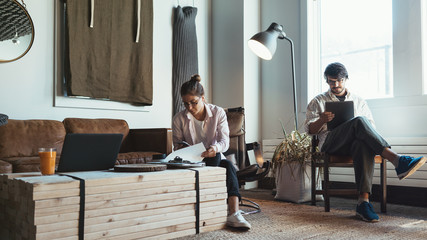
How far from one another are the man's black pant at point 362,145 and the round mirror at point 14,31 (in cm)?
262

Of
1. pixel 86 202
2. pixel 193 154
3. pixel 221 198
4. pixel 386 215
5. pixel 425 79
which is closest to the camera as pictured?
pixel 86 202

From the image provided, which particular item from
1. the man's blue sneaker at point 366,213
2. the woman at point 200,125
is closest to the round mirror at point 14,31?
the woman at point 200,125

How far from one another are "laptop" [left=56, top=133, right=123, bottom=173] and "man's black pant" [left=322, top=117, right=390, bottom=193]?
1.58 m

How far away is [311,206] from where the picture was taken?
3.01 metres

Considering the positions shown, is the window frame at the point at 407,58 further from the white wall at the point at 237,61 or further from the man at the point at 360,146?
the white wall at the point at 237,61

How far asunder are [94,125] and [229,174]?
166cm

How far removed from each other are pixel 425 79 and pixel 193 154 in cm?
221

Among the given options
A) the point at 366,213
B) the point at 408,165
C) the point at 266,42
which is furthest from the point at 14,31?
the point at 408,165

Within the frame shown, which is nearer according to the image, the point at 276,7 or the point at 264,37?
the point at 264,37

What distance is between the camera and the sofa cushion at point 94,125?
3297 millimetres

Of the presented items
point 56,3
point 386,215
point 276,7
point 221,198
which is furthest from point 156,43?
point 386,215

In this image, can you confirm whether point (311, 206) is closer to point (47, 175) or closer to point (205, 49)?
point (47, 175)

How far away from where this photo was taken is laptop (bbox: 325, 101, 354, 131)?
2.72 meters

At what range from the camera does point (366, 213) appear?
2408 mm
